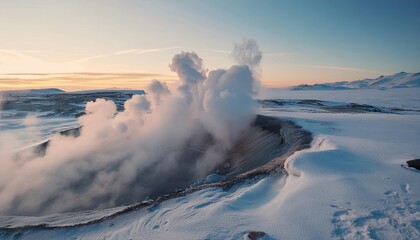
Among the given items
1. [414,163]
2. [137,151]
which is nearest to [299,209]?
[414,163]

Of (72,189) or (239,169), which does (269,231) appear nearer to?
(239,169)

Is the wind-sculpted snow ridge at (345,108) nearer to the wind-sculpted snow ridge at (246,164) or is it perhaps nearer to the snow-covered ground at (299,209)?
the wind-sculpted snow ridge at (246,164)

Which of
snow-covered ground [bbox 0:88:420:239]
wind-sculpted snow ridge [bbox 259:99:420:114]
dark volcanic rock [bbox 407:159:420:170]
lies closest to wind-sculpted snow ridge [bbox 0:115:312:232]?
snow-covered ground [bbox 0:88:420:239]

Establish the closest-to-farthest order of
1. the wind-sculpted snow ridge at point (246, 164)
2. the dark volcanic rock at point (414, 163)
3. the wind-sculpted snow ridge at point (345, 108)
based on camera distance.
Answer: the dark volcanic rock at point (414, 163), the wind-sculpted snow ridge at point (246, 164), the wind-sculpted snow ridge at point (345, 108)

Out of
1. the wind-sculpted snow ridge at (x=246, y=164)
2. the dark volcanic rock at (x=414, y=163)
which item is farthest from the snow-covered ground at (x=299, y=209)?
the dark volcanic rock at (x=414, y=163)

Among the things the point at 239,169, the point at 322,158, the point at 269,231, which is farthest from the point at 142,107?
the point at 269,231

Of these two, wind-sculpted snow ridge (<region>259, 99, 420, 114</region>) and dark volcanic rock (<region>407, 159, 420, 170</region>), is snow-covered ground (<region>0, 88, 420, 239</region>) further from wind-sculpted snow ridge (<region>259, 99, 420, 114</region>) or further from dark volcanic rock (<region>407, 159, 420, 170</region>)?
wind-sculpted snow ridge (<region>259, 99, 420, 114</region>)
